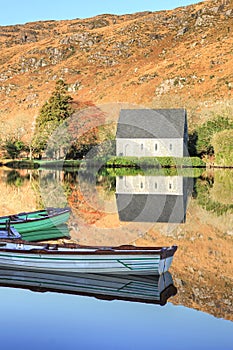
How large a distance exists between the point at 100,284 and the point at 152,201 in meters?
16.3

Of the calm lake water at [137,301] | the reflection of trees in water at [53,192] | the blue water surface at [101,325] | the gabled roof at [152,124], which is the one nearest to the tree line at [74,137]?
the gabled roof at [152,124]

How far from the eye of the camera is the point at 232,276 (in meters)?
13.6

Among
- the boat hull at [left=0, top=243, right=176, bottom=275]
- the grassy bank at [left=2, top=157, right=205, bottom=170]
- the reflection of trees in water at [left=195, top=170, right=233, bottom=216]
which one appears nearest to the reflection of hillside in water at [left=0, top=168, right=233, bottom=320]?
the reflection of trees in water at [left=195, top=170, right=233, bottom=216]

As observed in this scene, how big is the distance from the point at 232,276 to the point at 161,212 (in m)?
11.9

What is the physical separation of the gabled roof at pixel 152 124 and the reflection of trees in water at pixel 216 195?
2660 centimetres

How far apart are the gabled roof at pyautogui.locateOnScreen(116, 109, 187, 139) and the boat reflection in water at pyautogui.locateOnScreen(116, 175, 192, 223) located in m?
26.4

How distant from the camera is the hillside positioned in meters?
104

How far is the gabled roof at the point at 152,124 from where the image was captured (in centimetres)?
6616

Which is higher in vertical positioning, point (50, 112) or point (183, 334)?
point (50, 112)

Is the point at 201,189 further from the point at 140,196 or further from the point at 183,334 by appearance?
the point at 183,334

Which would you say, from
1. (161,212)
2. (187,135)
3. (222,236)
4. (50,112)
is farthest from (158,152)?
(222,236)

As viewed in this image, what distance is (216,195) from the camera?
30.5 meters

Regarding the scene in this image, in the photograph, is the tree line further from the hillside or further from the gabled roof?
the hillside

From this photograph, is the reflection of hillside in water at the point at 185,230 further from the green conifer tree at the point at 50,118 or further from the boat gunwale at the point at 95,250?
the green conifer tree at the point at 50,118
